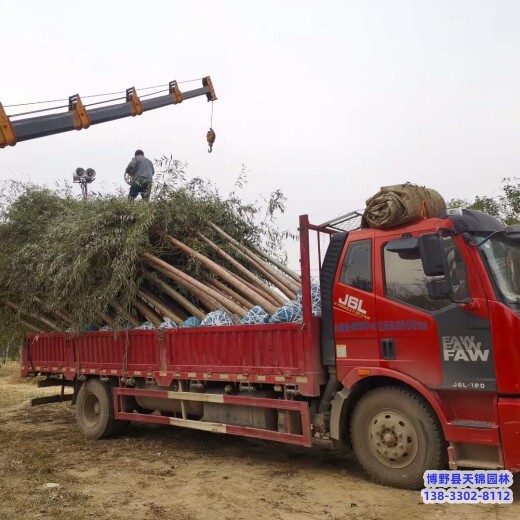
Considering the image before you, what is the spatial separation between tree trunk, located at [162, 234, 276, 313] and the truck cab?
1327mm

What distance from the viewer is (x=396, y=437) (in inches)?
209

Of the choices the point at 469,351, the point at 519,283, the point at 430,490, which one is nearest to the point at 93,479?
the point at 430,490

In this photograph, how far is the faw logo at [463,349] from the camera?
4.85 meters

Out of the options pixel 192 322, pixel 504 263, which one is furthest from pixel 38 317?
pixel 504 263

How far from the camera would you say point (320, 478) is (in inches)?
232

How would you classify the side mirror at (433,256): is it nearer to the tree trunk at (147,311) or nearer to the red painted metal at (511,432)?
the red painted metal at (511,432)

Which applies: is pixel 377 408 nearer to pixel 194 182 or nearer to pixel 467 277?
pixel 467 277

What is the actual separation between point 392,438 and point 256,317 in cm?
211

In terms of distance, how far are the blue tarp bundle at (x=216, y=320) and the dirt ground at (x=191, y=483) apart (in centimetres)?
170

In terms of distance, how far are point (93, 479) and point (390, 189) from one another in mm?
4519

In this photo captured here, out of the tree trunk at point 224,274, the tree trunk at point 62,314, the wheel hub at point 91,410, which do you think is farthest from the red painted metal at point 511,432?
the tree trunk at point 62,314

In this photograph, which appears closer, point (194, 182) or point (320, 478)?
point (320, 478)

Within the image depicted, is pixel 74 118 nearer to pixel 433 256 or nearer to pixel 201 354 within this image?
pixel 201 354

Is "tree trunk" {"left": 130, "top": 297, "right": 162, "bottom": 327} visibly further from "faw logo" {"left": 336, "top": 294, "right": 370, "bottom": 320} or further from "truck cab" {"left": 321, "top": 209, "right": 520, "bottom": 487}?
"faw logo" {"left": 336, "top": 294, "right": 370, "bottom": 320}
